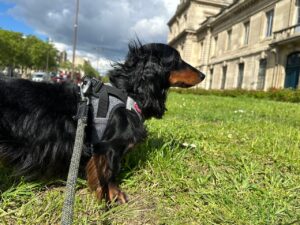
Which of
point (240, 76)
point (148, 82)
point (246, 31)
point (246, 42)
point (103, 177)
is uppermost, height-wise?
point (246, 31)

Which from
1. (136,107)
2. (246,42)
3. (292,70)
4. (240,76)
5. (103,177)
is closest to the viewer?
(103,177)

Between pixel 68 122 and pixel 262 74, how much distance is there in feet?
94.9

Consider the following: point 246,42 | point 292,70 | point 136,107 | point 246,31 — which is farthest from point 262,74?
point 136,107

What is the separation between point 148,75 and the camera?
8.52 ft

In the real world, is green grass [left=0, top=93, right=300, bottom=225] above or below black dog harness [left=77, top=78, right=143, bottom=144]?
below

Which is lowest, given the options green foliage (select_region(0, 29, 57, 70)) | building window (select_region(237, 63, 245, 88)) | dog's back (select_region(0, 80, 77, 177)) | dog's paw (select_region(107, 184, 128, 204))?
dog's paw (select_region(107, 184, 128, 204))

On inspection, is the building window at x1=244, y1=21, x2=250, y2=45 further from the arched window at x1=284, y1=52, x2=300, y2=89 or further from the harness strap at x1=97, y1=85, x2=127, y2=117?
the harness strap at x1=97, y1=85, x2=127, y2=117

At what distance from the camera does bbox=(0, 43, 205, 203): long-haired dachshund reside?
7.41 ft

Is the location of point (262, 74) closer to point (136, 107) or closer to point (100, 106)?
point (136, 107)

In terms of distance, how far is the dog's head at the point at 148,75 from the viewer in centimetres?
261

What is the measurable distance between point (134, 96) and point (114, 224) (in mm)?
1093

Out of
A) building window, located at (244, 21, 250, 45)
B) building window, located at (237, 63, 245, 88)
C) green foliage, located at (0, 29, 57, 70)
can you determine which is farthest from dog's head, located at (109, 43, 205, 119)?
green foliage, located at (0, 29, 57, 70)

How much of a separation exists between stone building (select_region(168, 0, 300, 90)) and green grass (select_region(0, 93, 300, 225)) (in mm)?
22390

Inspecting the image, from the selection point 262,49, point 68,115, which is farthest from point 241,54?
point 68,115
